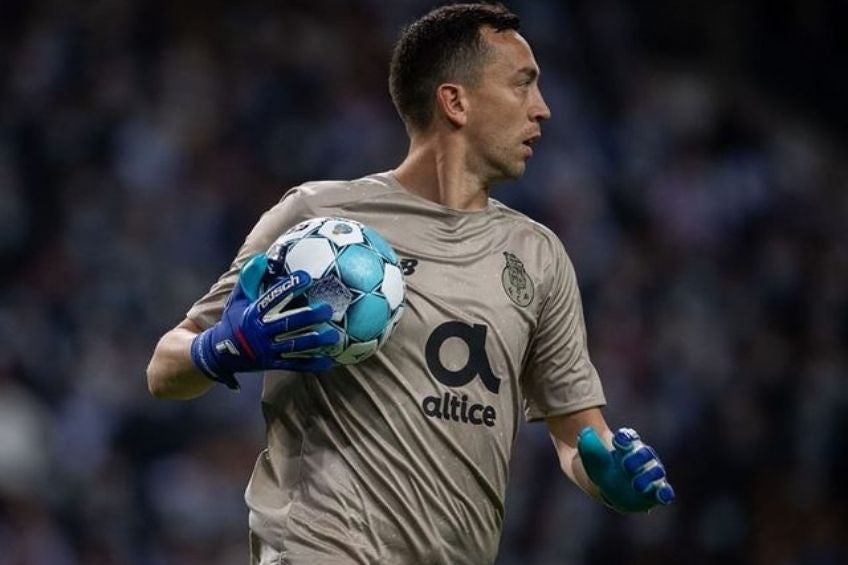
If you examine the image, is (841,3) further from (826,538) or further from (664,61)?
(826,538)

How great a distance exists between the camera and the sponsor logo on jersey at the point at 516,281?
418 cm

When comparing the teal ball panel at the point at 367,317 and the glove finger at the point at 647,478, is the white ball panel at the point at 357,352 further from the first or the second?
the glove finger at the point at 647,478

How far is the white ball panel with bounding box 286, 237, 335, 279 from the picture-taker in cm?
365

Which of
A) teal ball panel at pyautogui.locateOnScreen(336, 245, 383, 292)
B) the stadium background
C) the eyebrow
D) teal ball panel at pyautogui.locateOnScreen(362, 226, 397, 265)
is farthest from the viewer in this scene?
the stadium background

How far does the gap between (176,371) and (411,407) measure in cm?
57

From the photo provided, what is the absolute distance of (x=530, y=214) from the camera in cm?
1025

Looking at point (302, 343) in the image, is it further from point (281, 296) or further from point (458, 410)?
point (458, 410)

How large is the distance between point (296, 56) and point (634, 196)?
96.0 inches

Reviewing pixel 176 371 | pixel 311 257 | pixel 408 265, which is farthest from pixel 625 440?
pixel 176 371

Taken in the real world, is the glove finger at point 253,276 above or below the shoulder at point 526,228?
above

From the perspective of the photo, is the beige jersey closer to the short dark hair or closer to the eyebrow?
the short dark hair

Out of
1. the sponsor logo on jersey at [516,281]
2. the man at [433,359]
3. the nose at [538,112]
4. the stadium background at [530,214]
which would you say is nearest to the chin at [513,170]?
the man at [433,359]

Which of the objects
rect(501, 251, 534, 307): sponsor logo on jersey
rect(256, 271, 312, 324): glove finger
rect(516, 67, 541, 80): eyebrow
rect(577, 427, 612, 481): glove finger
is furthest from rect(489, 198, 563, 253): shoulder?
rect(256, 271, 312, 324): glove finger

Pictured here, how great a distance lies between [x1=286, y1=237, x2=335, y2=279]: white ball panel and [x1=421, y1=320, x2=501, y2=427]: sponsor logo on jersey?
45 cm
